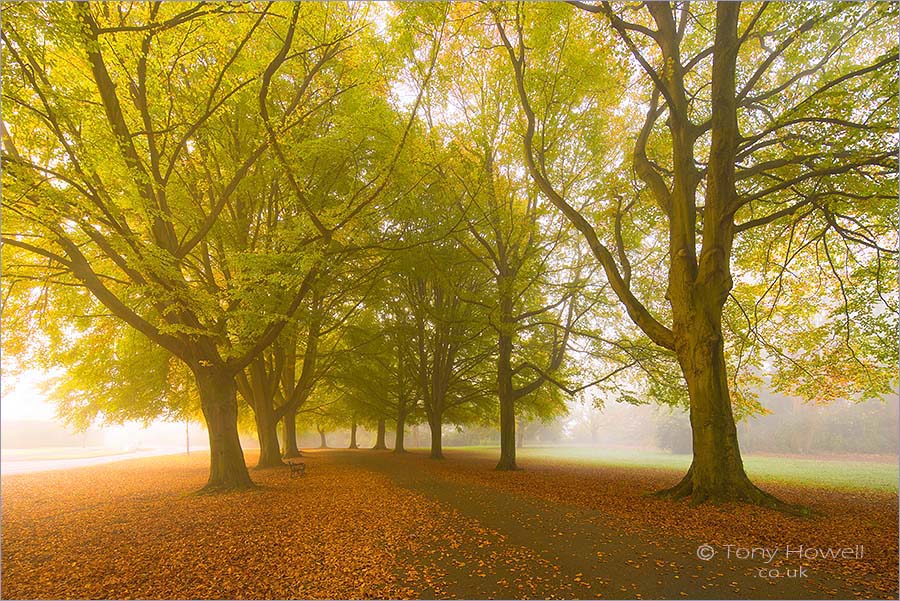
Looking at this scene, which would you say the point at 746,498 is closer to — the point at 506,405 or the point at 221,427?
the point at 506,405

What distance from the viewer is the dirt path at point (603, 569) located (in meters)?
4.57

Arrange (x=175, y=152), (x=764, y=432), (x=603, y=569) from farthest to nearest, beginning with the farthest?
(x=764, y=432) < (x=175, y=152) < (x=603, y=569)

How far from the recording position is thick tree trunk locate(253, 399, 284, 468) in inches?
729

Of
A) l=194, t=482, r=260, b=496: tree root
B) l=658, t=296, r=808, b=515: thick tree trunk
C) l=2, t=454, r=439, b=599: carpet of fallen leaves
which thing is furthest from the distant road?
l=658, t=296, r=808, b=515: thick tree trunk

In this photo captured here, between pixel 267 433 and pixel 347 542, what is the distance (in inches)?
561

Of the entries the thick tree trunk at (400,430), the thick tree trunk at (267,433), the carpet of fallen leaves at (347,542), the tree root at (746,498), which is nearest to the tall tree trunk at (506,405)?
the carpet of fallen leaves at (347,542)

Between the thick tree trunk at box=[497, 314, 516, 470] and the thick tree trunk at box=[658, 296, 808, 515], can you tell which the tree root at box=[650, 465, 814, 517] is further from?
the thick tree trunk at box=[497, 314, 516, 470]

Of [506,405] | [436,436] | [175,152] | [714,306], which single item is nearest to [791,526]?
[714,306]

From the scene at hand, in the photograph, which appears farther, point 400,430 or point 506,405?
point 400,430

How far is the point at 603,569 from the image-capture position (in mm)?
5199

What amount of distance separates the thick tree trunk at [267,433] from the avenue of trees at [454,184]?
155 mm

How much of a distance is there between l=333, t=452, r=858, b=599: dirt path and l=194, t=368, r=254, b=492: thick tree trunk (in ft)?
27.2

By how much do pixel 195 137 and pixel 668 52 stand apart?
40.1ft

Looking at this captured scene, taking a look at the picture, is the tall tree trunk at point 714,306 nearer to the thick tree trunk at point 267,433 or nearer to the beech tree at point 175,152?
the beech tree at point 175,152
